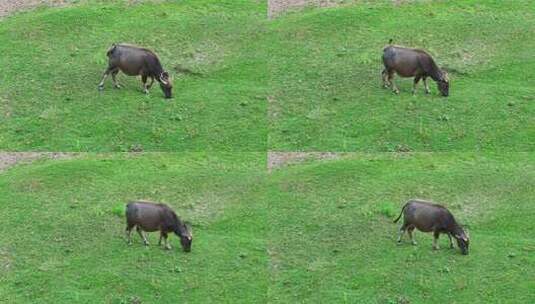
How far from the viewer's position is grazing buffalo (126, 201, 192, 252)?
3850cm

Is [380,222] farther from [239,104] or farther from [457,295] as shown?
[239,104]

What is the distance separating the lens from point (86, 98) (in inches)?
1750

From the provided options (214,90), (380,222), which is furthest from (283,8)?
(380,222)

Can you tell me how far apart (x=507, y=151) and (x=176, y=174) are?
37.1 feet

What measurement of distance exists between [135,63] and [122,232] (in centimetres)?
708

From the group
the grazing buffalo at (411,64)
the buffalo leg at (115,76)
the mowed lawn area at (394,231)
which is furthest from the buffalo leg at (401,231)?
the buffalo leg at (115,76)

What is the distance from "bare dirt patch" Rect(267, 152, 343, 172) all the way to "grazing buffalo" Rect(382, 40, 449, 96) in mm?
3872

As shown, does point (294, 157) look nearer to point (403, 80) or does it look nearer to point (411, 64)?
point (411, 64)

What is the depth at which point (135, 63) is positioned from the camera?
43625 mm

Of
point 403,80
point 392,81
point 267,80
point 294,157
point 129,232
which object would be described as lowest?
point 129,232

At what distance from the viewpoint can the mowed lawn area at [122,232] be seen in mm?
36531

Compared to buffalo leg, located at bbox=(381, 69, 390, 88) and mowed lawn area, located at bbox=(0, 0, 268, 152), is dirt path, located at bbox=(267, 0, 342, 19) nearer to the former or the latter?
mowed lawn area, located at bbox=(0, 0, 268, 152)

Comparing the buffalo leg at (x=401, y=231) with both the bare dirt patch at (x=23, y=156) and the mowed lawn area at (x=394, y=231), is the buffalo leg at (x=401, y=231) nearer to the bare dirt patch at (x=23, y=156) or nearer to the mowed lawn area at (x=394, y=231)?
the mowed lawn area at (x=394, y=231)

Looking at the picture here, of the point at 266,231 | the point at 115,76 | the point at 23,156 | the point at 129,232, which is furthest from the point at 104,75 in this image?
the point at 266,231
